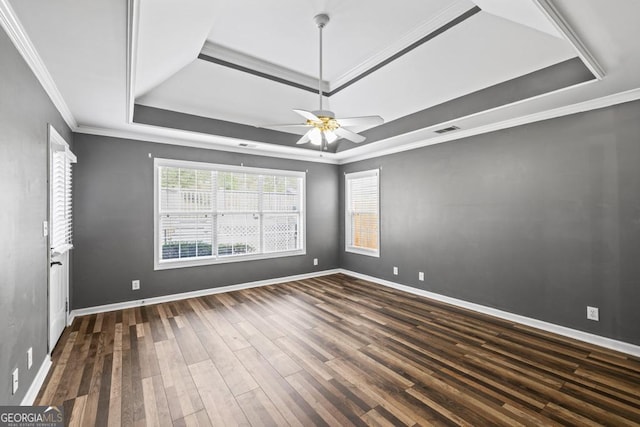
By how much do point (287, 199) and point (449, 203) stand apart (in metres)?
3.00

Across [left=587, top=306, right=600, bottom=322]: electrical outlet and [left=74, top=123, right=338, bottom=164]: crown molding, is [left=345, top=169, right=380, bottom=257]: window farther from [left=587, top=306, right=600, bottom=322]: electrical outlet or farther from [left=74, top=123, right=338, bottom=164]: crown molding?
[left=587, top=306, right=600, bottom=322]: electrical outlet

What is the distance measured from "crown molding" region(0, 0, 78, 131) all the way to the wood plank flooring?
8.14 feet

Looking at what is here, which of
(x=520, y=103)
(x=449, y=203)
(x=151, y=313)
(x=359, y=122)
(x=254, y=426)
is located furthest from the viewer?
(x=449, y=203)

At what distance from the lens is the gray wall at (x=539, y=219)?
2875 mm

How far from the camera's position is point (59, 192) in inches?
120

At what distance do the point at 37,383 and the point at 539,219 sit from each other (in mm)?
5123

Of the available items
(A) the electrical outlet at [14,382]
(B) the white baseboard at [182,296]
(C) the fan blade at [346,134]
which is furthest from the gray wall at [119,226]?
(C) the fan blade at [346,134]

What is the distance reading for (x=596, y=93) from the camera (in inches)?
111

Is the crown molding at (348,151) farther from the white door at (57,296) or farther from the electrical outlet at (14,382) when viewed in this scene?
the electrical outlet at (14,382)

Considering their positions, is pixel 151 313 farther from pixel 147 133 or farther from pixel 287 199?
pixel 287 199

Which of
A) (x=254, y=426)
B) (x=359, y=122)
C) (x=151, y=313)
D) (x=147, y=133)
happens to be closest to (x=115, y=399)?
(x=254, y=426)

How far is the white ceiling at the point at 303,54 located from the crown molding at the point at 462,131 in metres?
0.02

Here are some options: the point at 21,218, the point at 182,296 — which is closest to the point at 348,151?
the point at 182,296

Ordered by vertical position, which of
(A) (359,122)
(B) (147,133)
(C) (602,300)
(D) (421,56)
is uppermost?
(D) (421,56)
